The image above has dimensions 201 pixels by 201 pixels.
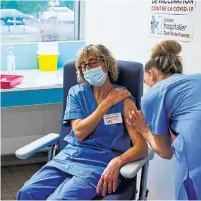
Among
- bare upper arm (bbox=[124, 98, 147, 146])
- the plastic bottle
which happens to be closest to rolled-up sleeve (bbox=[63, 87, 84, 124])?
bare upper arm (bbox=[124, 98, 147, 146])

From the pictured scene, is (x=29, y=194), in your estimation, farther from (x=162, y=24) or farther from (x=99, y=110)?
(x=162, y=24)

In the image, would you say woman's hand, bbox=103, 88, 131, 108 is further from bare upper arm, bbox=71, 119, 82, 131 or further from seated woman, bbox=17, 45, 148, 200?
bare upper arm, bbox=71, 119, 82, 131

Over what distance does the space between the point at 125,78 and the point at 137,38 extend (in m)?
0.51

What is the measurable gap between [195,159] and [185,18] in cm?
92

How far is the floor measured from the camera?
3105 millimetres

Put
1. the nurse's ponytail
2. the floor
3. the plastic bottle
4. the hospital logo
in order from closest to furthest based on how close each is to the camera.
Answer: the nurse's ponytail, the hospital logo, the floor, the plastic bottle

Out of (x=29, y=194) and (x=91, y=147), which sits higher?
(x=91, y=147)

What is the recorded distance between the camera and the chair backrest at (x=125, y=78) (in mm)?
2340

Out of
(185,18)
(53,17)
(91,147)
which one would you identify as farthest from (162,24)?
(53,17)

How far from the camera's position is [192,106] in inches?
69.8

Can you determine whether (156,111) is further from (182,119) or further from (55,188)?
(55,188)

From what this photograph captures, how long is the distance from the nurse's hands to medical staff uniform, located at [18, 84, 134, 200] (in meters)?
0.05

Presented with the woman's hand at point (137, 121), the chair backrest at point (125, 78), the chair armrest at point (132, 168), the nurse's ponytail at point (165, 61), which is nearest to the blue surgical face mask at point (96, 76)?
the chair backrest at point (125, 78)

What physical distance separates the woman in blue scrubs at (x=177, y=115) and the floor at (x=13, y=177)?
1562mm
